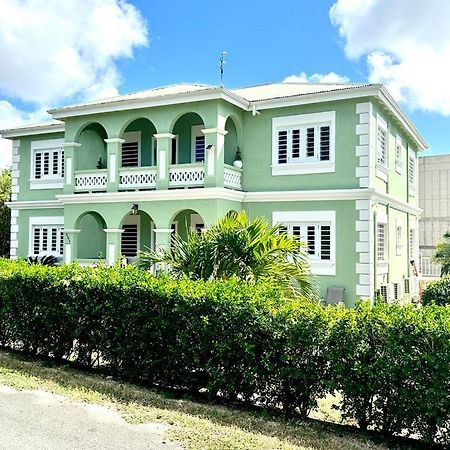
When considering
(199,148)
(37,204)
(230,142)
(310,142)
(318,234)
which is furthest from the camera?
(37,204)

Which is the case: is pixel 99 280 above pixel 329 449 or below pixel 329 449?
above

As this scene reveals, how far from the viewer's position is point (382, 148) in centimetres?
1962

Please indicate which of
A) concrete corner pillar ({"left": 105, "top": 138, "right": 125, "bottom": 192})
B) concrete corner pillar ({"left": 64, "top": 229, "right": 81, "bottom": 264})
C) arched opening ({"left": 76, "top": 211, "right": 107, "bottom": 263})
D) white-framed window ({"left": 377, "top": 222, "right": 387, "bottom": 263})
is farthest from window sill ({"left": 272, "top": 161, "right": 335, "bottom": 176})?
arched opening ({"left": 76, "top": 211, "right": 107, "bottom": 263})

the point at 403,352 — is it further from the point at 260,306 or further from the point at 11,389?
the point at 11,389

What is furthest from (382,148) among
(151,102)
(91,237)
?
(91,237)

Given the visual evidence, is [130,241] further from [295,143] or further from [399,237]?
[399,237]

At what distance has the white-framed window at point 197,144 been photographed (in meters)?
21.3

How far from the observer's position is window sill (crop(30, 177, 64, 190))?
77.8 feet

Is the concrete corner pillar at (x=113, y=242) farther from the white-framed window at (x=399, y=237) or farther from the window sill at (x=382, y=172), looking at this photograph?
the white-framed window at (x=399, y=237)

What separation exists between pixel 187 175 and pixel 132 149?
191 inches

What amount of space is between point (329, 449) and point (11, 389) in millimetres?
4696

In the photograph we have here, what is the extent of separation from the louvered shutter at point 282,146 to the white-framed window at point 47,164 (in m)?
10.2

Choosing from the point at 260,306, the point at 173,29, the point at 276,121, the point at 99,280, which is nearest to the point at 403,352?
the point at 260,306

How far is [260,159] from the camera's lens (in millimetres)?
19641
